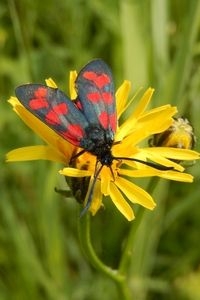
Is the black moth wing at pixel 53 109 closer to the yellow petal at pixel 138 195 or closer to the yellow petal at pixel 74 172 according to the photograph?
the yellow petal at pixel 74 172

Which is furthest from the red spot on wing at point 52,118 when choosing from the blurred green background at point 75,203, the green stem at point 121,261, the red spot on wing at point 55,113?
the blurred green background at point 75,203

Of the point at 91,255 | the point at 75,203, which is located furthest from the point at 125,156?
the point at 75,203

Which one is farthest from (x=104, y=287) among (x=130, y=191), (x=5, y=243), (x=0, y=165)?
(x=130, y=191)

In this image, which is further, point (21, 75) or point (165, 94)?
point (21, 75)

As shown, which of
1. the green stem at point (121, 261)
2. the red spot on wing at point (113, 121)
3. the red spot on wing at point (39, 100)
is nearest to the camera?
the red spot on wing at point (39, 100)

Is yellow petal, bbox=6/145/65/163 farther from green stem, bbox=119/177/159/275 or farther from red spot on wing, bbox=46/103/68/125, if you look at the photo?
green stem, bbox=119/177/159/275

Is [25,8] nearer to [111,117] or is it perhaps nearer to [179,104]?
[179,104]
